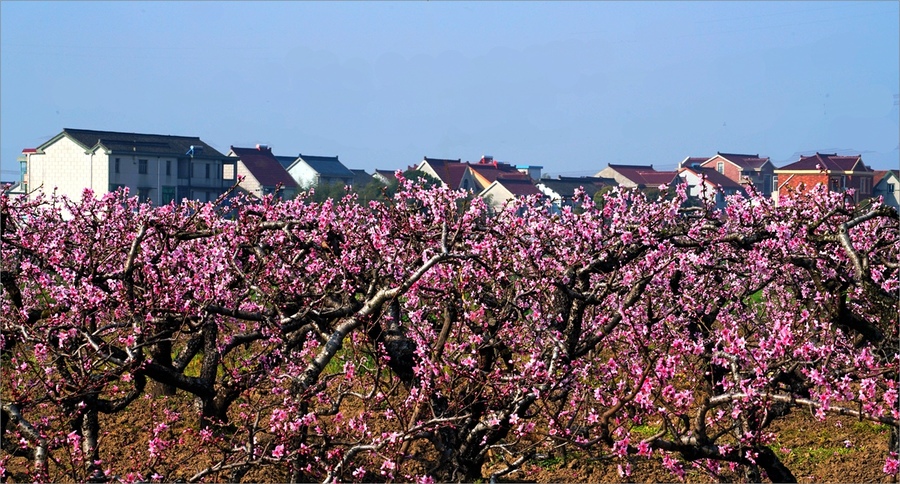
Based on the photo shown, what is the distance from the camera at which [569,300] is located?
372 inches

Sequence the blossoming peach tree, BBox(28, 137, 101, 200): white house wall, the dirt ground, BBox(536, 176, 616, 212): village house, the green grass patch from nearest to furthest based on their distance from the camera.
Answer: the blossoming peach tree < the dirt ground < the green grass patch < BBox(28, 137, 101, 200): white house wall < BBox(536, 176, 616, 212): village house

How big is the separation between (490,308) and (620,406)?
3198mm

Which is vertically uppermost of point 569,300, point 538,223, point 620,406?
point 538,223

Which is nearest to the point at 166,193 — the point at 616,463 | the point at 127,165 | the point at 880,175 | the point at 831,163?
the point at 127,165

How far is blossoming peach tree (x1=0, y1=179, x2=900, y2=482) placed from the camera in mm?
8242

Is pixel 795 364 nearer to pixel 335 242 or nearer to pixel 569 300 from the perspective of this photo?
pixel 569 300

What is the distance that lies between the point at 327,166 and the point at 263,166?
454 inches

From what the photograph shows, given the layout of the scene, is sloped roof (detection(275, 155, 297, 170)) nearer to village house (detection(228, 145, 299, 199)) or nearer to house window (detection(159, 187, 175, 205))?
village house (detection(228, 145, 299, 199))

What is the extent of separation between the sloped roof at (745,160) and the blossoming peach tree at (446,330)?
347ft

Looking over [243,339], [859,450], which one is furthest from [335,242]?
[859,450]

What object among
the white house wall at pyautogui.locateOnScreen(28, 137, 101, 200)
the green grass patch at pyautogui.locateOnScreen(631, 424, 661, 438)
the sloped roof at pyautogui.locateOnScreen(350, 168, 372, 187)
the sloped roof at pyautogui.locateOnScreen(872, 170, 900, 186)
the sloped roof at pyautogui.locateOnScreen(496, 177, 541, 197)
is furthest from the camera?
the sloped roof at pyautogui.locateOnScreen(350, 168, 372, 187)

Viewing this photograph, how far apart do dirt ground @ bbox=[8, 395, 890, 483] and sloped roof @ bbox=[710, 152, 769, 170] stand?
10408 centimetres

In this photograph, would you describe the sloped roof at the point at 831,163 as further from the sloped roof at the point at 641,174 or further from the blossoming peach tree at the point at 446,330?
the blossoming peach tree at the point at 446,330

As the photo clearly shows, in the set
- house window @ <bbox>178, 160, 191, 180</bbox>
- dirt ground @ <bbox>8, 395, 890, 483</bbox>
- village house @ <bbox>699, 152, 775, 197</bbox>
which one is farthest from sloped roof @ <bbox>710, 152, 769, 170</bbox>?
dirt ground @ <bbox>8, 395, 890, 483</bbox>
